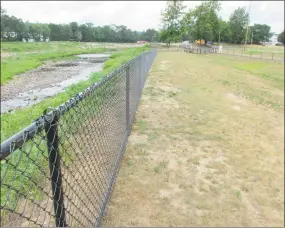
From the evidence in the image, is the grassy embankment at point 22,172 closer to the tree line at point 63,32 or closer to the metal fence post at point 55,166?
the metal fence post at point 55,166

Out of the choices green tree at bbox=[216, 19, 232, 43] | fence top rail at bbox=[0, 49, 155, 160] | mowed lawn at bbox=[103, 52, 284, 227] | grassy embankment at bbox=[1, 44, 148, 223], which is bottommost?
mowed lawn at bbox=[103, 52, 284, 227]

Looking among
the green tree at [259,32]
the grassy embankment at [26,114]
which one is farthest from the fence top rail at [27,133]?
the green tree at [259,32]

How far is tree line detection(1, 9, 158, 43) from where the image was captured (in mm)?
69175

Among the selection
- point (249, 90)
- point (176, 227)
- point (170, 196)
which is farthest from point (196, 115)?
point (249, 90)

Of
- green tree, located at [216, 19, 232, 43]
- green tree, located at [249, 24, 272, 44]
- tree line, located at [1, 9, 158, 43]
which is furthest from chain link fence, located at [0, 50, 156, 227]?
green tree, located at [249, 24, 272, 44]

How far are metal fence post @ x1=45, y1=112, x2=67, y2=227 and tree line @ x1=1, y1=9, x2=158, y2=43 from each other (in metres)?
74.4

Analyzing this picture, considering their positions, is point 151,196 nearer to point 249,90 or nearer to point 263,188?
point 263,188

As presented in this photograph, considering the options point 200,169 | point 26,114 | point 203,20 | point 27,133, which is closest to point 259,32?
point 203,20

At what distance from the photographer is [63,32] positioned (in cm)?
8838

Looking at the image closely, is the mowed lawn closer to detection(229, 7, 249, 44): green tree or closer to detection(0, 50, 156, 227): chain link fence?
detection(0, 50, 156, 227): chain link fence

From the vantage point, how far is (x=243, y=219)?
345 centimetres

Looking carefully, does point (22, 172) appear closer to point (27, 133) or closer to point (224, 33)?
point (27, 133)

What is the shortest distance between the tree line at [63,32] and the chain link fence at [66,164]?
238ft

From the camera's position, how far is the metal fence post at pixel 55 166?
5.11ft
